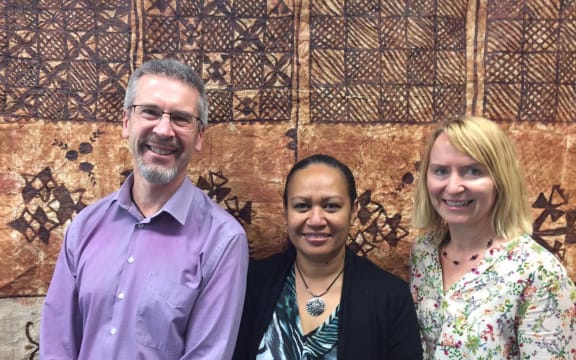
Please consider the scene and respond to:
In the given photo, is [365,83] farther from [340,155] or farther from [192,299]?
[192,299]

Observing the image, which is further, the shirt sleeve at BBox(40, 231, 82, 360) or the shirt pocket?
the shirt sleeve at BBox(40, 231, 82, 360)

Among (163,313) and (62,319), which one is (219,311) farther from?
(62,319)

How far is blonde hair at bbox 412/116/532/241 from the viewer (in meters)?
1.77

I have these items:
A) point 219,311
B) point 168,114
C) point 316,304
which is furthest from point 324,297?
point 168,114

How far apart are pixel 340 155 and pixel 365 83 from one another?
34 centimetres

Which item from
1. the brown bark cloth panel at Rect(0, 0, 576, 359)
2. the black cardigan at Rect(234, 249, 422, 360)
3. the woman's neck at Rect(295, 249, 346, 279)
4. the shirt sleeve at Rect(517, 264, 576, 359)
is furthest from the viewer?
the brown bark cloth panel at Rect(0, 0, 576, 359)

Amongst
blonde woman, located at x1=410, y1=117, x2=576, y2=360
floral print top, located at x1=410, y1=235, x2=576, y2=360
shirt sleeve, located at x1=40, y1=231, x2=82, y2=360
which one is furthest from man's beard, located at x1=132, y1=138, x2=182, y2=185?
floral print top, located at x1=410, y1=235, x2=576, y2=360

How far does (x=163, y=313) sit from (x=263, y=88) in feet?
3.66

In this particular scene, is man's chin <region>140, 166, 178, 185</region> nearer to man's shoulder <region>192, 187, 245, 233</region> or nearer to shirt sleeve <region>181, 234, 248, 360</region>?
man's shoulder <region>192, 187, 245, 233</region>

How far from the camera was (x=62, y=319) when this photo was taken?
1.83 meters

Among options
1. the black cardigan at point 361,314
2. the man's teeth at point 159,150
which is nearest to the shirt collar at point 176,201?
the man's teeth at point 159,150

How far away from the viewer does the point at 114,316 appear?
5.64 ft

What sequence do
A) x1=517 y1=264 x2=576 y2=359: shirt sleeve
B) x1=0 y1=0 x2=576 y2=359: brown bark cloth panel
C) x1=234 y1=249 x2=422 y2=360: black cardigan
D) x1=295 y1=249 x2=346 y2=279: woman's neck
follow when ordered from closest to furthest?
x1=517 y1=264 x2=576 y2=359: shirt sleeve → x1=234 y1=249 x2=422 y2=360: black cardigan → x1=295 y1=249 x2=346 y2=279: woman's neck → x1=0 y1=0 x2=576 y2=359: brown bark cloth panel

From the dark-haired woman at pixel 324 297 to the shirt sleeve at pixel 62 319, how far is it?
0.58 metres
